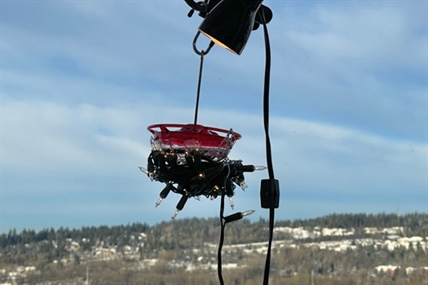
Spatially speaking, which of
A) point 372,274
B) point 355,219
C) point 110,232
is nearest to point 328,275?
point 372,274

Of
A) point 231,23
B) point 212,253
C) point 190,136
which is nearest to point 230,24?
point 231,23

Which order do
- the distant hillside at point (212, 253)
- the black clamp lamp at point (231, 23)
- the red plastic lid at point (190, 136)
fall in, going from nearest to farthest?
1. the black clamp lamp at point (231, 23)
2. the red plastic lid at point (190, 136)
3. the distant hillside at point (212, 253)

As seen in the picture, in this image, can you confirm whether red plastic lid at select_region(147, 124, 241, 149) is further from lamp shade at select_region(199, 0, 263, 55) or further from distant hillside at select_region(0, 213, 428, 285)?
distant hillside at select_region(0, 213, 428, 285)

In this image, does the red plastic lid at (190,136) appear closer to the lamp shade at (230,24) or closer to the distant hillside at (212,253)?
the lamp shade at (230,24)

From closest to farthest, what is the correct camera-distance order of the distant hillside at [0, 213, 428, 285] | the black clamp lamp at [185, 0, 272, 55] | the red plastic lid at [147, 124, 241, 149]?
the black clamp lamp at [185, 0, 272, 55]
the red plastic lid at [147, 124, 241, 149]
the distant hillside at [0, 213, 428, 285]

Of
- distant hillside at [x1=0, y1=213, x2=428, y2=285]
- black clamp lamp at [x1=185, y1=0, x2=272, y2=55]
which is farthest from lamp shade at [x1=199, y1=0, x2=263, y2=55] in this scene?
Answer: distant hillside at [x1=0, y1=213, x2=428, y2=285]

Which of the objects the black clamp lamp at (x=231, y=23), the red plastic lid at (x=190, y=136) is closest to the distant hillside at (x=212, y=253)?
the red plastic lid at (x=190, y=136)
